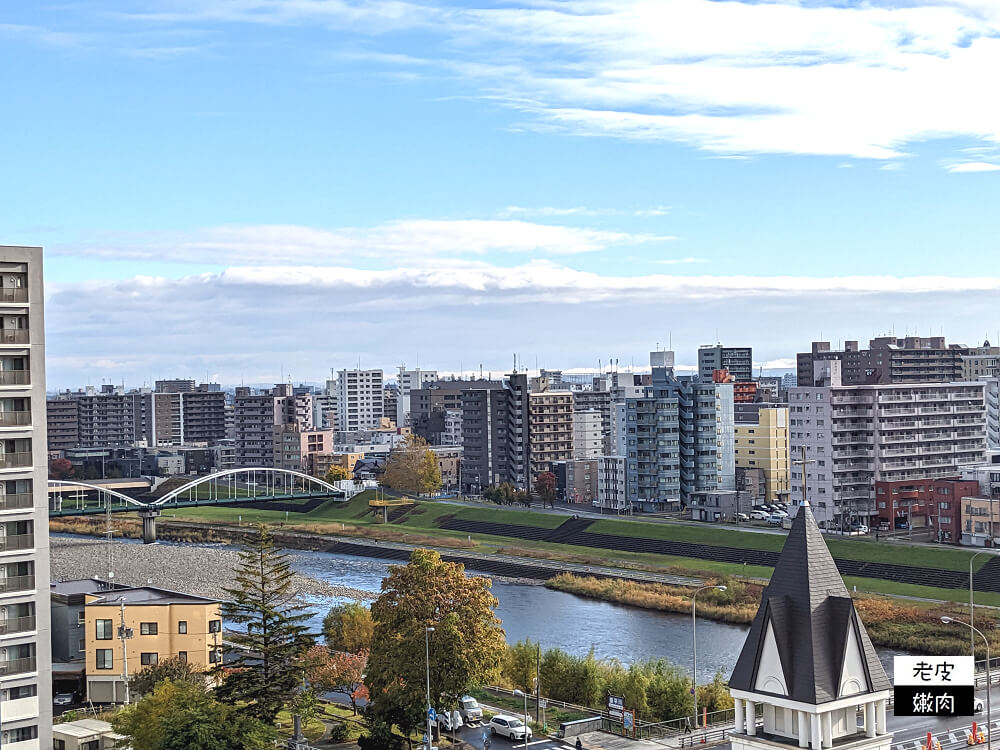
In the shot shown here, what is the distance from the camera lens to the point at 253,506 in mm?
113812

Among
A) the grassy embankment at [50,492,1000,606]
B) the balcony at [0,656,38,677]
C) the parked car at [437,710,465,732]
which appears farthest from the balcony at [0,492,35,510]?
the grassy embankment at [50,492,1000,606]

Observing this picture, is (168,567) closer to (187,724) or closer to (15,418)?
(187,724)

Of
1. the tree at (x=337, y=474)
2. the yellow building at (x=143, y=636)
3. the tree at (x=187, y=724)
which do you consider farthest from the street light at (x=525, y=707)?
the tree at (x=337, y=474)

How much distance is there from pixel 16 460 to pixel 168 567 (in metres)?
52.4

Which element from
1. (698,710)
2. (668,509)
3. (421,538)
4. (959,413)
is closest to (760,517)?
(668,509)

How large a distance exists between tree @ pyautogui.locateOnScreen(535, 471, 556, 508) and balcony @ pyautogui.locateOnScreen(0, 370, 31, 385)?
229 feet

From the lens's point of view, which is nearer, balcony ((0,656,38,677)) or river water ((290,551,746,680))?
balcony ((0,656,38,677))

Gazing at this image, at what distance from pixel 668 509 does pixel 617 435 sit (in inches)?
705

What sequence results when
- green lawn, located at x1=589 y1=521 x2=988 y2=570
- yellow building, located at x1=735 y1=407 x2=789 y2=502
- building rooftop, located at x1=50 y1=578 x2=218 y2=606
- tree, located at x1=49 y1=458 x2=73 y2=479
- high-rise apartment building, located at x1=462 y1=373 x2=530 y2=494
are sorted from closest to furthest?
building rooftop, located at x1=50 y1=578 x2=218 y2=606
green lawn, located at x1=589 y1=521 x2=988 y2=570
yellow building, located at x1=735 y1=407 x2=789 y2=502
high-rise apartment building, located at x1=462 y1=373 x2=530 y2=494
tree, located at x1=49 y1=458 x2=73 y2=479

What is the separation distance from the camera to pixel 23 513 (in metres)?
27.7

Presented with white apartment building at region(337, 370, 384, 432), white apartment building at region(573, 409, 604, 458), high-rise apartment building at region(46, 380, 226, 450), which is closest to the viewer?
white apartment building at region(573, 409, 604, 458)

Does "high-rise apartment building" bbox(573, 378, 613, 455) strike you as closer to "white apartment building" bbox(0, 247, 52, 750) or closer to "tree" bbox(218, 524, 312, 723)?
A: "tree" bbox(218, 524, 312, 723)

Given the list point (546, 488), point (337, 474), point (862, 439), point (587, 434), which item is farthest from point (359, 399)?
point (862, 439)

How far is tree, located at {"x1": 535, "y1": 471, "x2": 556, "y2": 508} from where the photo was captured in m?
96.9
